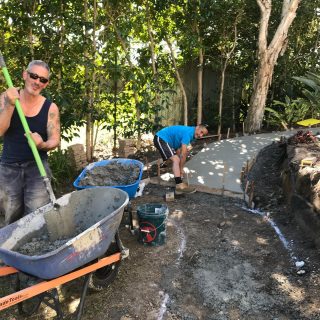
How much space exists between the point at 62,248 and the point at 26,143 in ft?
→ 4.05

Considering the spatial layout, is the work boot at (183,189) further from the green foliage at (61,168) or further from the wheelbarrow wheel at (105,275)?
the wheelbarrow wheel at (105,275)

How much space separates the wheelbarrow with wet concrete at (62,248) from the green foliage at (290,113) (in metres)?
8.52

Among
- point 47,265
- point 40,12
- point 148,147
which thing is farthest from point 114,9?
point 47,265

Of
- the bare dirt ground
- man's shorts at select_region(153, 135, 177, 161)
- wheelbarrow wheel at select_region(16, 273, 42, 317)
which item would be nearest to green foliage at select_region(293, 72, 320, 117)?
man's shorts at select_region(153, 135, 177, 161)

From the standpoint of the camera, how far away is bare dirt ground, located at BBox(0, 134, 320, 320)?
10.6 feet

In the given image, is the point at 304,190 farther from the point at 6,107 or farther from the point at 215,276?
the point at 6,107

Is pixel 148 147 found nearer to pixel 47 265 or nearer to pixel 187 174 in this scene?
pixel 187 174

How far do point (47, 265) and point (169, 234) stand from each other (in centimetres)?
231

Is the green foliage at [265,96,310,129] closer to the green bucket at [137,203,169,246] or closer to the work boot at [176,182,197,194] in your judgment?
the work boot at [176,182,197,194]

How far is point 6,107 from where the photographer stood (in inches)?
122

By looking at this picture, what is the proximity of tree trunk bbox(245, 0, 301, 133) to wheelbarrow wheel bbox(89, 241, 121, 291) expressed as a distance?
26.2 ft

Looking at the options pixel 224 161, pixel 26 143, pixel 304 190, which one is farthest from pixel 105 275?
pixel 224 161

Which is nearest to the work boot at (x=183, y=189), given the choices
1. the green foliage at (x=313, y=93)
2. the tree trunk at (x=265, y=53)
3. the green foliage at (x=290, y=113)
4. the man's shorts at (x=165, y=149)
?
the man's shorts at (x=165, y=149)

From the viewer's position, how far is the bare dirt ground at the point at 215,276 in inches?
127
